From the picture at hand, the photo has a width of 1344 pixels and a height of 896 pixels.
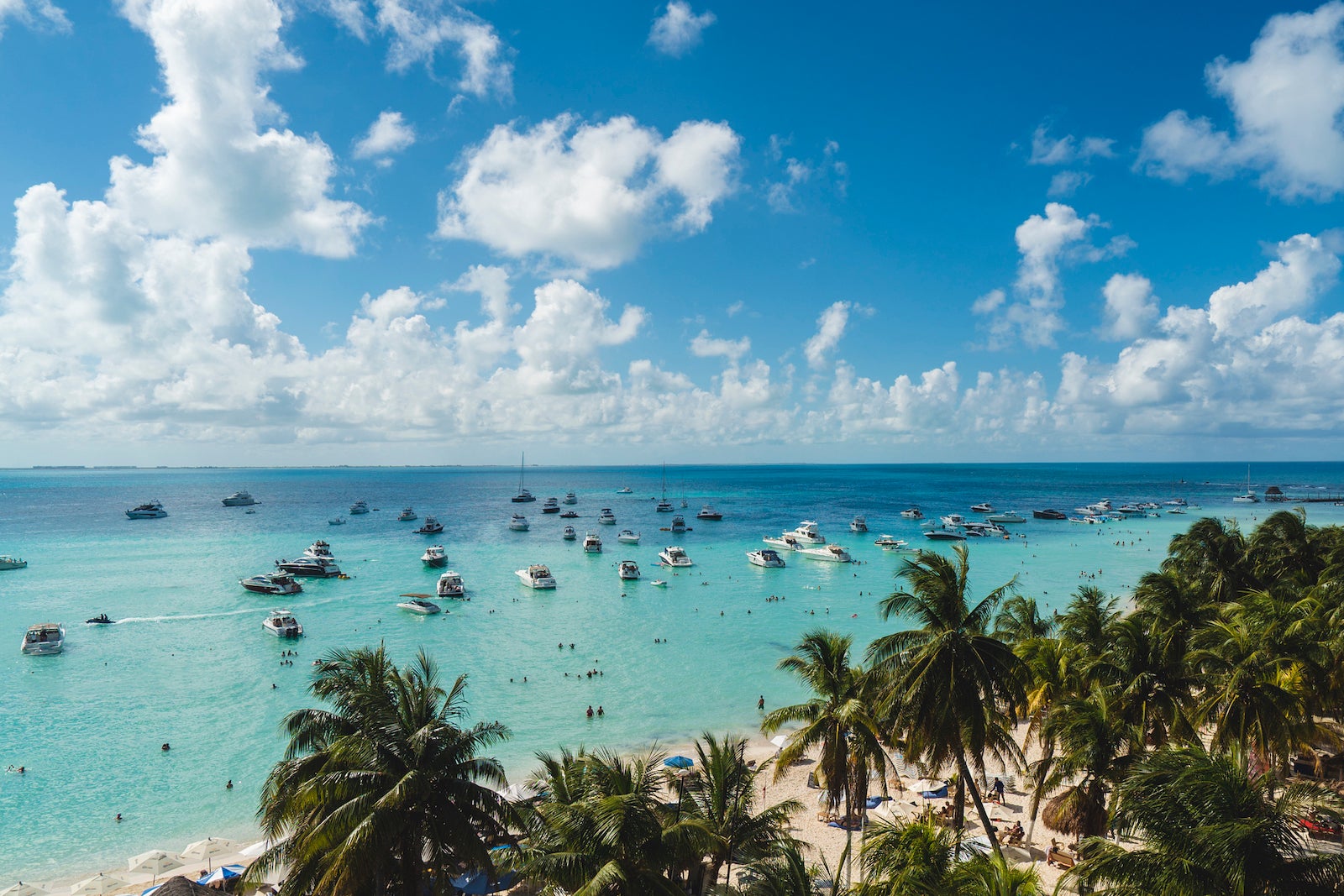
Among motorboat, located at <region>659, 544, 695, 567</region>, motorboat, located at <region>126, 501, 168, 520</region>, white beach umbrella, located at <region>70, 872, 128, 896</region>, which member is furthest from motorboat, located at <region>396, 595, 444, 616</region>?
A: motorboat, located at <region>126, 501, 168, 520</region>

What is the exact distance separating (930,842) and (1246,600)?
25156 millimetres

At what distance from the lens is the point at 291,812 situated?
14.2 metres

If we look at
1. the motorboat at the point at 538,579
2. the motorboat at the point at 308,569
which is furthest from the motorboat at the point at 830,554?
the motorboat at the point at 308,569

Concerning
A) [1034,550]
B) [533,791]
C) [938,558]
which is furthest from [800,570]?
[938,558]

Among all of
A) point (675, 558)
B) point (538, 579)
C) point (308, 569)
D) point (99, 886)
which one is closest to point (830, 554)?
point (675, 558)

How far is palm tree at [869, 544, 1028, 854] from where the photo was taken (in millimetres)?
17406

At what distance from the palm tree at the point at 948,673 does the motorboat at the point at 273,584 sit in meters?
67.2

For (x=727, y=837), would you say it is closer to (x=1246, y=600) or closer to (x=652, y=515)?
(x=1246, y=600)

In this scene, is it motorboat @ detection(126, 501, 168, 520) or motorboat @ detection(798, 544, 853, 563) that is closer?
motorboat @ detection(798, 544, 853, 563)

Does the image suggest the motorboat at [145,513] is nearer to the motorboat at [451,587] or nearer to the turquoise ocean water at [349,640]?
the turquoise ocean water at [349,640]

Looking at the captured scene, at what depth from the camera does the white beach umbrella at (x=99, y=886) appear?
2273 cm

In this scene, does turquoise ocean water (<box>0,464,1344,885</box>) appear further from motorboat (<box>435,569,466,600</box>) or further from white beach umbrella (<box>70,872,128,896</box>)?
motorboat (<box>435,569,466,600</box>)

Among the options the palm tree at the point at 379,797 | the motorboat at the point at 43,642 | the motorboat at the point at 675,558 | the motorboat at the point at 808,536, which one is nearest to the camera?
the palm tree at the point at 379,797

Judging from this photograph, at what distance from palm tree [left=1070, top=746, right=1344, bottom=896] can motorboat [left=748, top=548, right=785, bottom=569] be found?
6812 cm
